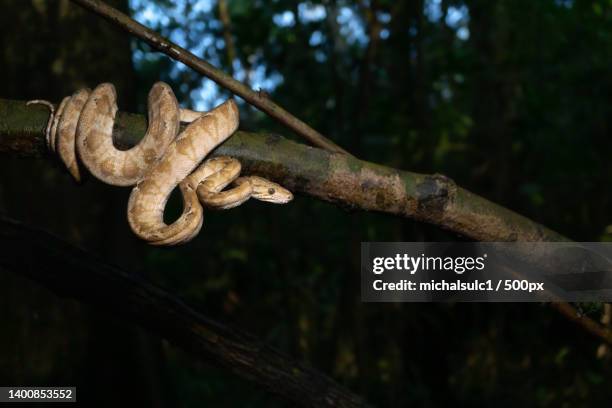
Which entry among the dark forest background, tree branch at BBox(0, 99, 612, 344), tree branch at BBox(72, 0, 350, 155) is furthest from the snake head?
the dark forest background

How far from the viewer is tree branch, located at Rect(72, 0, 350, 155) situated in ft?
8.67

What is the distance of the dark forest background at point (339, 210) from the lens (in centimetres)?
544

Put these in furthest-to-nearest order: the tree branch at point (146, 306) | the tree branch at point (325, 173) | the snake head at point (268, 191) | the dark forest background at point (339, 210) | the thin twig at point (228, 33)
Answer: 1. the thin twig at point (228, 33)
2. the dark forest background at point (339, 210)
3. the tree branch at point (146, 306)
4. the snake head at point (268, 191)
5. the tree branch at point (325, 173)

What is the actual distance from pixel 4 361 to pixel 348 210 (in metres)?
3.70

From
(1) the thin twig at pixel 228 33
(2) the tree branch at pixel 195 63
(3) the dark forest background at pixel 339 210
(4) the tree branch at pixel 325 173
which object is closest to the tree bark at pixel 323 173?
(4) the tree branch at pixel 325 173

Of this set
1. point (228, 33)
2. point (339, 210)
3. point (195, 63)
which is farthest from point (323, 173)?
point (228, 33)

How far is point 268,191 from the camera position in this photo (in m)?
2.97

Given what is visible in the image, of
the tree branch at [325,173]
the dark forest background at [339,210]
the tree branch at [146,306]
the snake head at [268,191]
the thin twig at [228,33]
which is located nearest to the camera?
the tree branch at [325,173]

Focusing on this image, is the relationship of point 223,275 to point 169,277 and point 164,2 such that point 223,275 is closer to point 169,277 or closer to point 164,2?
point 169,277

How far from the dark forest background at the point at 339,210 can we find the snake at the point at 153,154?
2.85m

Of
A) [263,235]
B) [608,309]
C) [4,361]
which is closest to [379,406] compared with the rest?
[263,235]

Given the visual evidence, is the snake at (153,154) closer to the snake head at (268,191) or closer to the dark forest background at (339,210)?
the snake head at (268,191)

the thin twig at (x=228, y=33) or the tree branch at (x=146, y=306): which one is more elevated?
the thin twig at (x=228, y=33)

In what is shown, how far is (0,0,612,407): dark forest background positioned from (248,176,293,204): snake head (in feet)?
9.34
